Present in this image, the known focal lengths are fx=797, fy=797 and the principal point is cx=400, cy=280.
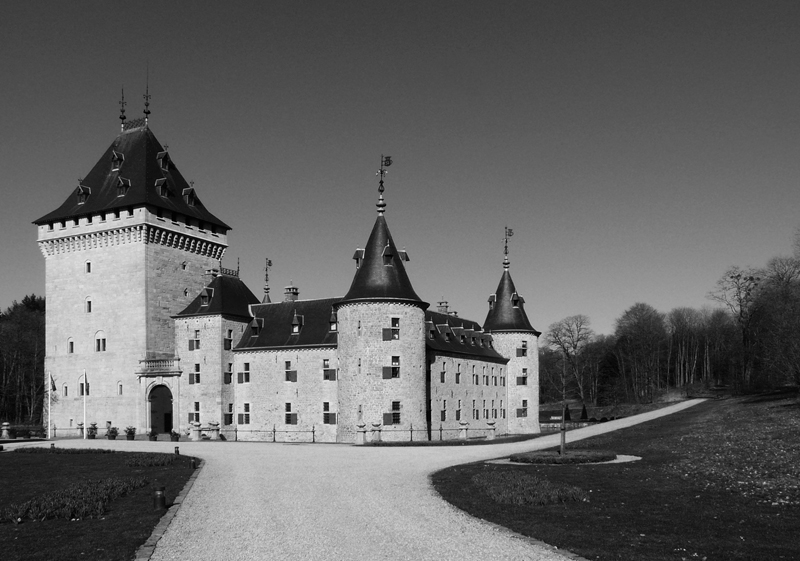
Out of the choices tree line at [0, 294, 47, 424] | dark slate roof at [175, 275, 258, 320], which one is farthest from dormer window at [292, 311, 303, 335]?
tree line at [0, 294, 47, 424]

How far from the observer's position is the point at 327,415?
49156mm

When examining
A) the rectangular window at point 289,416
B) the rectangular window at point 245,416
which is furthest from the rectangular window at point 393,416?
the rectangular window at point 245,416

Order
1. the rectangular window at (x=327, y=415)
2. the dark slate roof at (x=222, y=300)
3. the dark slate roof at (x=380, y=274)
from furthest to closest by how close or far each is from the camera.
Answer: the dark slate roof at (x=222, y=300) → the rectangular window at (x=327, y=415) → the dark slate roof at (x=380, y=274)

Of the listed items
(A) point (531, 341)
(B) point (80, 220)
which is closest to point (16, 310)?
(B) point (80, 220)

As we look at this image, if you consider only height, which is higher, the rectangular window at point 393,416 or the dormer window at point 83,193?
the dormer window at point 83,193

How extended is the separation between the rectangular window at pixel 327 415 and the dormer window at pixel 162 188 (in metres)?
20.3

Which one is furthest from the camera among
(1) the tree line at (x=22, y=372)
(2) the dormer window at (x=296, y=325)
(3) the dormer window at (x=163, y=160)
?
(1) the tree line at (x=22, y=372)

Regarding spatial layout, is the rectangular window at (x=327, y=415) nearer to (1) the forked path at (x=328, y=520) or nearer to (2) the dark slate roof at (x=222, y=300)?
(2) the dark slate roof at (x=222, y=300)

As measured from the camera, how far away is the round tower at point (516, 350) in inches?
2473

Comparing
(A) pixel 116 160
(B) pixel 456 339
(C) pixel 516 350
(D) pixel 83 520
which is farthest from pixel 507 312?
(D) pixel 83 520

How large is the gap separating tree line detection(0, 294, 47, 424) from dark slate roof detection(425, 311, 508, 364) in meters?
42.3

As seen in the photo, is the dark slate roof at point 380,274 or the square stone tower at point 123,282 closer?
the dark slate roof at point 380,274

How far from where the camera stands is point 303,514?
17.4 meters

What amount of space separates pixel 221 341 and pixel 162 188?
13.6 m
